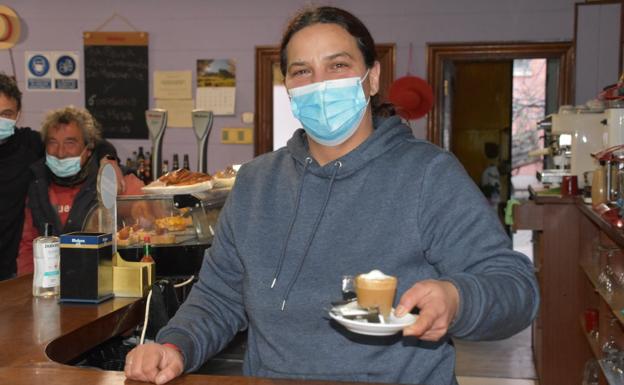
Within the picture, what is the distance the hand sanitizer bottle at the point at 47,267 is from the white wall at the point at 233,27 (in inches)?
170

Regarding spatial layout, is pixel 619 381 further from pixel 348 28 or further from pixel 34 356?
pixel 34 356

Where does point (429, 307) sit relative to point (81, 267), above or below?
above

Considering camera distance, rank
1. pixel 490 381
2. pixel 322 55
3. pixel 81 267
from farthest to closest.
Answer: pixel 490 381 → pixel 81 267 → pixel 322 55

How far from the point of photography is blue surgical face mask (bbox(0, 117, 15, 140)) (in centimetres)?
347

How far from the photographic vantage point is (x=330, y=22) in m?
1.73

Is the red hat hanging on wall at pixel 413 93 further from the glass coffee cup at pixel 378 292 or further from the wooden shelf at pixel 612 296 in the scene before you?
the glass coffee cup at pixel 378 292

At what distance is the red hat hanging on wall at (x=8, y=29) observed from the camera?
21.4 ft

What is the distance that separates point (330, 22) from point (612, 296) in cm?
228

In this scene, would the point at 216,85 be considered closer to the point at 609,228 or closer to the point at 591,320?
the point at 591,320

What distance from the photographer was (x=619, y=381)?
299 centimetres

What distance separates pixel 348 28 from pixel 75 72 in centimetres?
574

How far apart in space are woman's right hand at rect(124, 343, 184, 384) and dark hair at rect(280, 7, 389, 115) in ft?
2.37

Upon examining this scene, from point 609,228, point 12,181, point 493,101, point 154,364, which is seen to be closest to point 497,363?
point 609,228

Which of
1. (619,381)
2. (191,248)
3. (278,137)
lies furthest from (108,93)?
(619,381)
